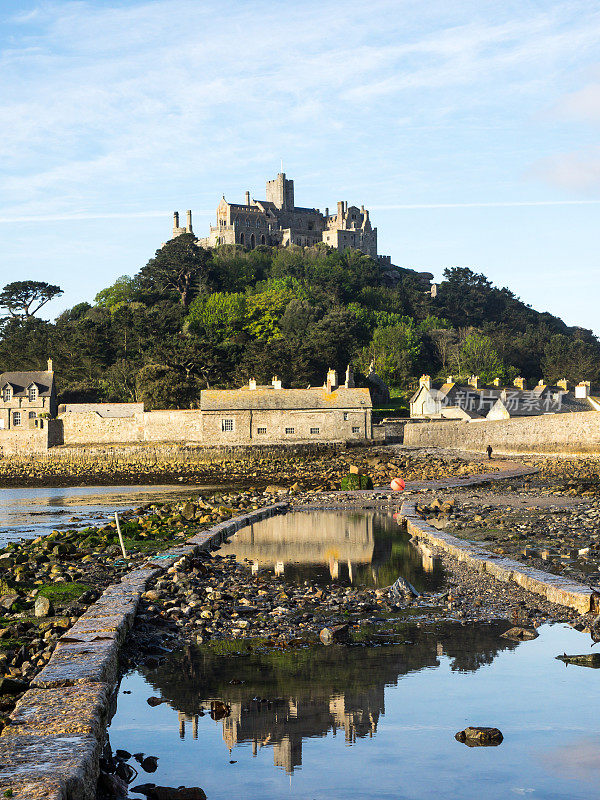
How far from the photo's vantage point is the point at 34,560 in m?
17.5

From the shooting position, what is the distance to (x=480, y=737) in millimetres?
7605

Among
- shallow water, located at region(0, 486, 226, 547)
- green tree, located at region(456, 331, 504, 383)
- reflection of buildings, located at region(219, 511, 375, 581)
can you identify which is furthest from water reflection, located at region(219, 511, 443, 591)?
green tree, located at region(456, 331, 504, 383)

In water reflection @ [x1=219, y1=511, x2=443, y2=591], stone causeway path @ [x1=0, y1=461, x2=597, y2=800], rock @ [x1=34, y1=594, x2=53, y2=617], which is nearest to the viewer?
stone causeway path @ [x1=0, y1=461, x2=597, y2=800]

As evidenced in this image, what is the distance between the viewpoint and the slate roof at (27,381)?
227 ft

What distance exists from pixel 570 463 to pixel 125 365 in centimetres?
4737

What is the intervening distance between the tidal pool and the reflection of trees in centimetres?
2

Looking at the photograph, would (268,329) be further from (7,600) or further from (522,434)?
(7,600)

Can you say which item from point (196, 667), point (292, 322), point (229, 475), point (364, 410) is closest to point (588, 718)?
point (196, 667)

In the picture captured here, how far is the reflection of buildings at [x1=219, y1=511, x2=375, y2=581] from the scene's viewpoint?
17406mm

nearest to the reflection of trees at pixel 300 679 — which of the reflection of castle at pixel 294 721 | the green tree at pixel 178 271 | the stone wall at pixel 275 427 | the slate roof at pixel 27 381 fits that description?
the reflection of castle at pixel 294 721

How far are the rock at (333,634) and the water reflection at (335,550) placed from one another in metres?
3.31

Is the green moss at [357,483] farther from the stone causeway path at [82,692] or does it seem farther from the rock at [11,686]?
the rock at [11,686]

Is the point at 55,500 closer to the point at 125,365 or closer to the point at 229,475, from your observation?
the point at 229,475

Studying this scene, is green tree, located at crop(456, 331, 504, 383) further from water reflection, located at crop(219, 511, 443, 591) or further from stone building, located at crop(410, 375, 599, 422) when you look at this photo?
water reflection, located at crop(219, 511, 443, 591)
